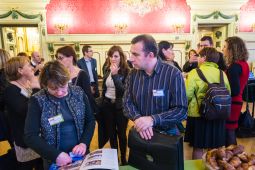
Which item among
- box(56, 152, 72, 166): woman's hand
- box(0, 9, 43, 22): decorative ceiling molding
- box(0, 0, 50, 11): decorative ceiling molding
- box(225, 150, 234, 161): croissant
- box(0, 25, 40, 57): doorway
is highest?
box(0, 0, 50, 11): decorative ceiling molding

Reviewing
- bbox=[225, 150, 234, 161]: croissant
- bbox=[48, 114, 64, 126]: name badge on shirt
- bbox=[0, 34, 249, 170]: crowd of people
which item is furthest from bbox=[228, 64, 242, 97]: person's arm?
bbox=[48, 114, 64, 126]: name badge on shirt

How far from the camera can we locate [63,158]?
4.24ft

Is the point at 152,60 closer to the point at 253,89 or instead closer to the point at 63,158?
the point at 63,158

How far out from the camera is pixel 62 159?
1.29 meters

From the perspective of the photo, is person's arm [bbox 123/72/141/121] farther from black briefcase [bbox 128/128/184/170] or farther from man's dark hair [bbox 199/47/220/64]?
man's dark hair [bbox 199/47/220/64]

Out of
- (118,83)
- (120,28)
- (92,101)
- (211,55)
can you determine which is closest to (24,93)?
(92,101)

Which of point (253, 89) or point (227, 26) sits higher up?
point (227, 26)

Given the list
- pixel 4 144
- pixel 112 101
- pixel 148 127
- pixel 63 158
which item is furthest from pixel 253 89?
pixel 4 144

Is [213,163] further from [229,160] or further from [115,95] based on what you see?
[115,95]

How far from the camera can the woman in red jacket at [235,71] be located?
2.29 meters

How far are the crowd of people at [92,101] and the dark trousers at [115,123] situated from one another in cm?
19

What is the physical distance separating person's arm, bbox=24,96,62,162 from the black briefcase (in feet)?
1.57

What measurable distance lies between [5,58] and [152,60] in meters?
1.56

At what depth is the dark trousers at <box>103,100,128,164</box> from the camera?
2.60 meters
